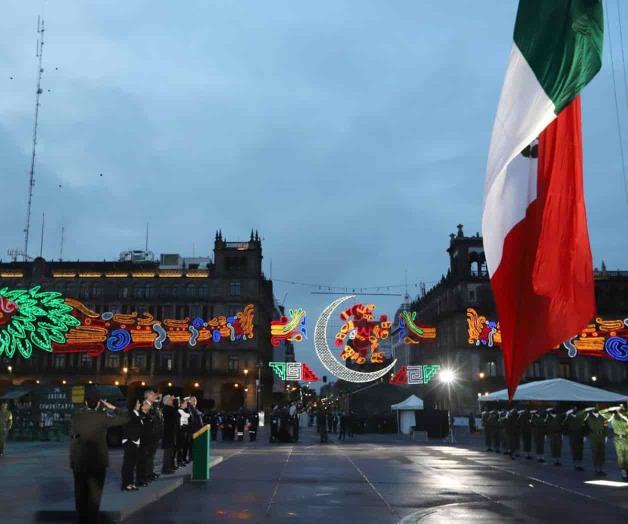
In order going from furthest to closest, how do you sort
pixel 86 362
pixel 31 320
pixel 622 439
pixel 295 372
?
pixel 86 362 → pixel 295 372 → pixel 31 320 → pixel 622 439

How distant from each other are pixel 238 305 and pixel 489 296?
2741cm

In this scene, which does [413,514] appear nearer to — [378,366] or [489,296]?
[378,366]

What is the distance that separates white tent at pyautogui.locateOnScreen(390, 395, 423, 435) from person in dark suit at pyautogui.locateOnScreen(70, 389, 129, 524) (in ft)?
109

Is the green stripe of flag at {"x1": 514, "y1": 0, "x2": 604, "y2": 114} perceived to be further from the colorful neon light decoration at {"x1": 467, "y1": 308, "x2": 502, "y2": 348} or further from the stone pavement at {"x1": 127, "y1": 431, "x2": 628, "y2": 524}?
the colorful neon light decoration at {"x1": 467, "y1": 308, "x2": 502, "y2": 348}

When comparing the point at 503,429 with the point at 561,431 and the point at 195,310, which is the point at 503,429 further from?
the point at 195,310

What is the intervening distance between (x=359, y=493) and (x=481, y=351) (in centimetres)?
6301

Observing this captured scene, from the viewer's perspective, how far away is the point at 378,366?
67.6 meters

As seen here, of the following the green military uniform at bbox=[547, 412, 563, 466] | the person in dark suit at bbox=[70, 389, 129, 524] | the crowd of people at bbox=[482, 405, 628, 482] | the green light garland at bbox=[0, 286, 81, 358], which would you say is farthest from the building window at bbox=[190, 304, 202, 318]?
the person in dark suit at bbox=[70, 389, 129, 524]

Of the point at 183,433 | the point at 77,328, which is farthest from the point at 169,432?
the point at 77,328

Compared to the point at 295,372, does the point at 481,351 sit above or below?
above

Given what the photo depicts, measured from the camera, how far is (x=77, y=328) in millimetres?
46062

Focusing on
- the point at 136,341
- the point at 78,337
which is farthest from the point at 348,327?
the point at 78,337

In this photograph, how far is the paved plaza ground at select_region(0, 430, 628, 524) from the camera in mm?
10641

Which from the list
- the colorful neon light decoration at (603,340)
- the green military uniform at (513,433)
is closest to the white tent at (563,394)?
the green military uniform at (513,433)
